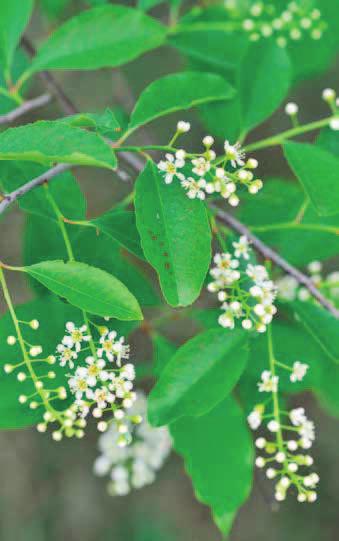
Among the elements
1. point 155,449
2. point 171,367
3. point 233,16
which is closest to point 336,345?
point 171,367

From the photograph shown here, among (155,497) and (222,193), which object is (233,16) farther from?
(155,497)

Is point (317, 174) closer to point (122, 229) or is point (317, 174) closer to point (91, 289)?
point (122, 229)

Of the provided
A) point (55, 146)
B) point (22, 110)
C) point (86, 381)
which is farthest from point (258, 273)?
point (22, 110)

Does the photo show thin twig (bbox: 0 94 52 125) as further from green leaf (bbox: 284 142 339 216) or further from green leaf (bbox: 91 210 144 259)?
green leaf (bbox: 284 142 339 216)

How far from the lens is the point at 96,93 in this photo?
11.3ft

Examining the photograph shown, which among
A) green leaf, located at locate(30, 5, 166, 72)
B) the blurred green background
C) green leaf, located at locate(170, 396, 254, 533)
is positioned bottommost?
the blurred green background

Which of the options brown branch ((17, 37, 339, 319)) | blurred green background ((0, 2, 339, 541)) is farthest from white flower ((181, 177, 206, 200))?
blurred green background ((0, 2, 339, 541))

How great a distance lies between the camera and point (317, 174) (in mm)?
1321

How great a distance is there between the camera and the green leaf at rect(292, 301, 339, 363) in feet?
4.71

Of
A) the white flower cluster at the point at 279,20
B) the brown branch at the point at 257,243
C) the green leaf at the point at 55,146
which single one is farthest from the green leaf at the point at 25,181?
the white flower cluster at the point at 279,20

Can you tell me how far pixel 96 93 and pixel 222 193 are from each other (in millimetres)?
2472

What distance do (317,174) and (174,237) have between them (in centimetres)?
38

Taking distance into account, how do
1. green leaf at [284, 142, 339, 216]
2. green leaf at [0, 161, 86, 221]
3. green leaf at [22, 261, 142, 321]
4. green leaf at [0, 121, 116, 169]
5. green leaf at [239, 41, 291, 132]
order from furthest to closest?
green leaf at [239, 41, 291, 132], green leaf at [0, 161, 86, 221], green leaf at [284, 142, 339, 216], green leaf at [22, 261, 142, 321], green leaf at [0, 121, 116, 169]

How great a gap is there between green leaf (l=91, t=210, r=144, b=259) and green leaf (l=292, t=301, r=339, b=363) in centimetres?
48
